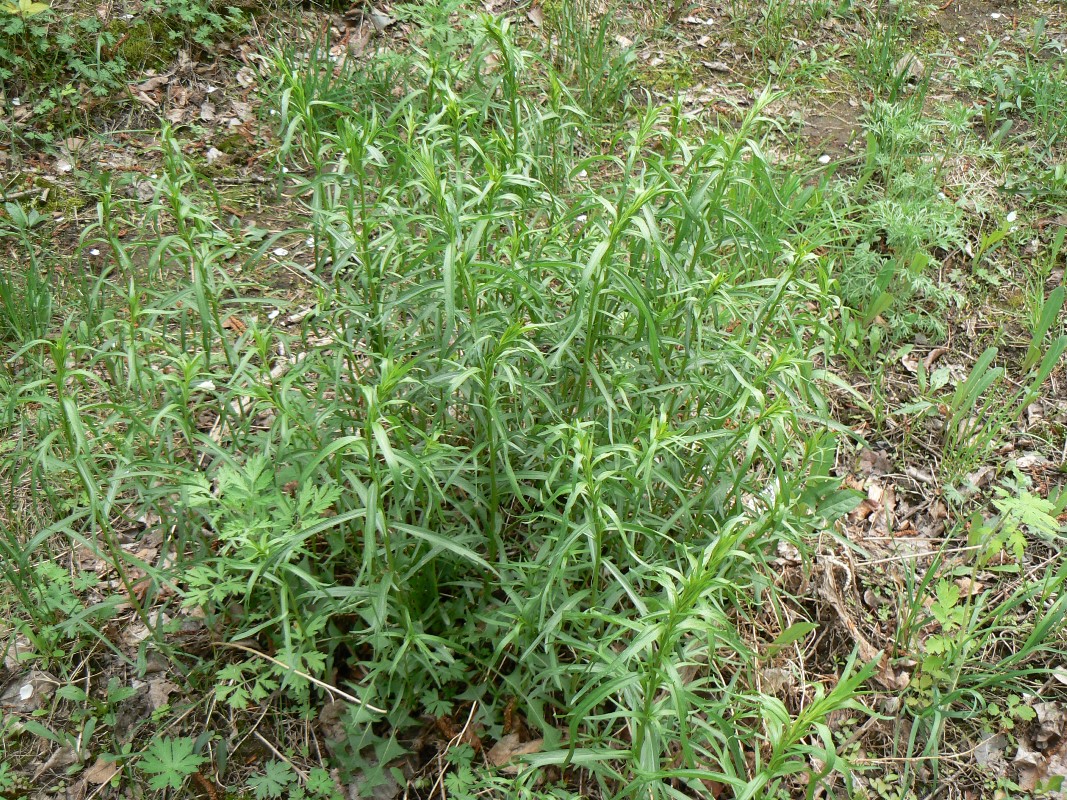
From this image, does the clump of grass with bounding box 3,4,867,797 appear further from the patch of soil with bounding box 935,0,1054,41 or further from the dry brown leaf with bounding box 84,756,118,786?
the patch of soil with bounding box 935,0,1054,41

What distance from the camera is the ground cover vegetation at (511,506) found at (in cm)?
213

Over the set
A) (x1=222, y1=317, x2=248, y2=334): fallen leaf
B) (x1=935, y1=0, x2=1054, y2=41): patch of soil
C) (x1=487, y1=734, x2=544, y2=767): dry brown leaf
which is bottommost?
(x1=487, y1=734, x2=544, y2=767): dry brown leaf

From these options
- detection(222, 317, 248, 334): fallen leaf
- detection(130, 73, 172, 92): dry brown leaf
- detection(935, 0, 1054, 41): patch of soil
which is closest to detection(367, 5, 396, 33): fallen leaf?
detection(130, 73, 172, 92): dry brown leaf

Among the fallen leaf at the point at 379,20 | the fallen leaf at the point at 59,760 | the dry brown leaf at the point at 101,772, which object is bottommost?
the fallen leaf at the point at 59,760

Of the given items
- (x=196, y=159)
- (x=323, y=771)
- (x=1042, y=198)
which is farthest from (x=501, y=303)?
(x=1042, y=198)

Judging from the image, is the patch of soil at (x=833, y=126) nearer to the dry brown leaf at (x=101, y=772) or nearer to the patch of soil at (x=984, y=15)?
the patch of soil at (x=984, y=15)

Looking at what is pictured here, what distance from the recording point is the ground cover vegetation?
6.99ft

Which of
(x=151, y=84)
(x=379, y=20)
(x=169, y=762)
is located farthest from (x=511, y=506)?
(x=379, y=20)

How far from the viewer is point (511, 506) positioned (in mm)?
2566

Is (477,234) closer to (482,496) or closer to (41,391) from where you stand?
(482,496)

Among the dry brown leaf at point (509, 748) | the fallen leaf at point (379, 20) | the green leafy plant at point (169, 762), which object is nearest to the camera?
the green leafy plant at point (169, 762)

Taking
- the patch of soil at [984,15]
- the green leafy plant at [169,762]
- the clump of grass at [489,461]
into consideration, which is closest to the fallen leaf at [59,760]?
the green leafy plant at [169,762]

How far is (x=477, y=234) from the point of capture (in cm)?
215

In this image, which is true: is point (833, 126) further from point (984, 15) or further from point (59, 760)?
point (59, 760)
